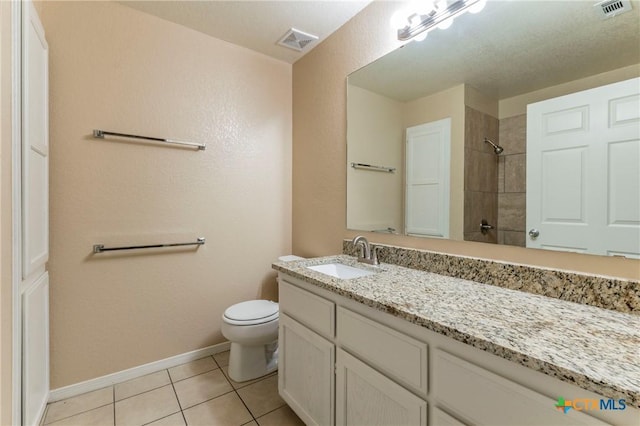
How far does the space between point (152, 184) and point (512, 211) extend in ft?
6.69

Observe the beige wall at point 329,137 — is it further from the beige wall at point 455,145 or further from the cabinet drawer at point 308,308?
the cabinet drawer at point 308,308

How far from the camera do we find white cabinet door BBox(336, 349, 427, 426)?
88 cm

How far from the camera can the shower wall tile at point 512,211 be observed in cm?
113

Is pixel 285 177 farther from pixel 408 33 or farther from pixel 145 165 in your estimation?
pixel 408 33

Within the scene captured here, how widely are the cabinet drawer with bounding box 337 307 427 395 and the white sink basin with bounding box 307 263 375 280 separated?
0.45m

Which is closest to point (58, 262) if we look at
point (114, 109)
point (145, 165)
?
point (145, 165)

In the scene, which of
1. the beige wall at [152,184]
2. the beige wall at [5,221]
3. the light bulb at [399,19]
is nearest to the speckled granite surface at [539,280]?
the light bulb at [399,19]

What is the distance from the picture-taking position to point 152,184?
1.90m

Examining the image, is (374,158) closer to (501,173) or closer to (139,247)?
(501,173)

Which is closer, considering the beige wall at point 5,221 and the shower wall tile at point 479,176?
the beige wall at point 5,221

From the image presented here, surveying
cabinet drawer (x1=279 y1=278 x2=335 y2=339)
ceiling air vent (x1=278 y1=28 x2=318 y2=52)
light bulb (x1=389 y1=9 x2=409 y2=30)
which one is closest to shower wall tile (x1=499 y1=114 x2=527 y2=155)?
light bulb (x1=389 y1=9 x2=409 y2=30)

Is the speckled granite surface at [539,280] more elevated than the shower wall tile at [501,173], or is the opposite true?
the shower wall tile at [501,173]

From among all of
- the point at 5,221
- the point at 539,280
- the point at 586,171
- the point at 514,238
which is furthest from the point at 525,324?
the point at 5,221

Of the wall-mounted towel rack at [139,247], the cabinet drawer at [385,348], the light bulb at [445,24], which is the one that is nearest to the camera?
the cabinet drawer at [385,348]
